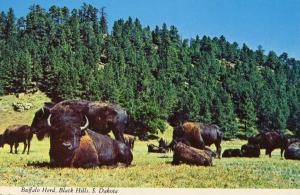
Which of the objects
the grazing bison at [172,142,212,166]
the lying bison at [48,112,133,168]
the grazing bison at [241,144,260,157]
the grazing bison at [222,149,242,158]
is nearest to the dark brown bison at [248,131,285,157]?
the grazing bison at [241,144,260,157]

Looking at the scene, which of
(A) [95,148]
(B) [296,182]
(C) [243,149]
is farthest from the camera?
(C) [243,149]

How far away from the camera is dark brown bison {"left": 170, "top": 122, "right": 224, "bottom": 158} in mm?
20422

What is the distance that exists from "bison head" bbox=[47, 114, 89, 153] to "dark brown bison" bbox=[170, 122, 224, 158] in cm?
656

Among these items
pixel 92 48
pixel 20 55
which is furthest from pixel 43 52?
pixel 92 48

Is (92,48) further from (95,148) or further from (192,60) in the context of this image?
(95,148)

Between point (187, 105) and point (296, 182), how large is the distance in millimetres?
33269

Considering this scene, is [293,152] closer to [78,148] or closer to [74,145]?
[78,148]

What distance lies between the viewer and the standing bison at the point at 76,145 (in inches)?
547

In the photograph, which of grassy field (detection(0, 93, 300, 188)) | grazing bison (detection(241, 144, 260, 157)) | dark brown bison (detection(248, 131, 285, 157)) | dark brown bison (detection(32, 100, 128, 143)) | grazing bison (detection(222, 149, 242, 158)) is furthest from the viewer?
dark brown bison (detection(248, 131, 285, 157))

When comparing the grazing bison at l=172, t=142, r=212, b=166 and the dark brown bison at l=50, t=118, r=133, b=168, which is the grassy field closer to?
the dark brown bison at l=50, t=118, r=133, b=168

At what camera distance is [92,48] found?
9300cm

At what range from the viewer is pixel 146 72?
73.9 metres

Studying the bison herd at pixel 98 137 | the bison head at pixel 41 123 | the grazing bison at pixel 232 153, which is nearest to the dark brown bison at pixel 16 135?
the bison herd at pixel 98 137

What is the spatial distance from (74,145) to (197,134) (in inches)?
304
